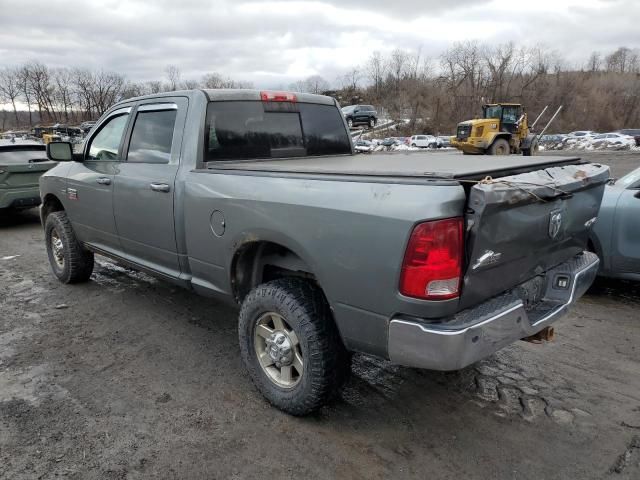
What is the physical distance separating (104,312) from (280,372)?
98.9 inches

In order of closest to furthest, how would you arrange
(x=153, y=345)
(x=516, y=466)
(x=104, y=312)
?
1. (x=516, y=466)
2. (x=153, y=345)
3. (x=104, y=312)

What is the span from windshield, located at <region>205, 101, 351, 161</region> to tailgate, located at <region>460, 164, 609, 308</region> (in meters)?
2.10

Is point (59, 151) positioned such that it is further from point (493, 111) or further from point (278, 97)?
point (493, 111)

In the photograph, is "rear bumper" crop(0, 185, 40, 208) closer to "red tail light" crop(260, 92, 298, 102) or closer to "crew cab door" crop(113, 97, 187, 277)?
"crew cab door" crop(113, 97, 187, 277)

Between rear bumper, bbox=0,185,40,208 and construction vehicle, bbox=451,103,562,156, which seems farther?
construction vehicle, bbox=451,103,562,156

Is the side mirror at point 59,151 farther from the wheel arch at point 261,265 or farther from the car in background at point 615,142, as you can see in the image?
the car in background at point 615,142

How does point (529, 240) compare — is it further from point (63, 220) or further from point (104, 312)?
point (63, 220)

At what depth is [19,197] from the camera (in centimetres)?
873

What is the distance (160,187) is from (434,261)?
2.28 metres

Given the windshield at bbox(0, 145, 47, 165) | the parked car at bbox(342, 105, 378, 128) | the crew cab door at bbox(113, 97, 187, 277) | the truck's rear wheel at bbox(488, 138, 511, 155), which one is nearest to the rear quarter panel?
the crew cab door at bbox(113, 97, 187, 277)

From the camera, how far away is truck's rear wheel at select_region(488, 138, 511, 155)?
23780 mm

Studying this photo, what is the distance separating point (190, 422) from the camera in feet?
9.51

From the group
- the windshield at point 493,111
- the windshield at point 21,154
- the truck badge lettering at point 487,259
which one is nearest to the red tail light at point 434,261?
the truck badge lettering at point 487,259

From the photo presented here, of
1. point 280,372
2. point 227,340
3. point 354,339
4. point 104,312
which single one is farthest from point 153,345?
point 354,339
